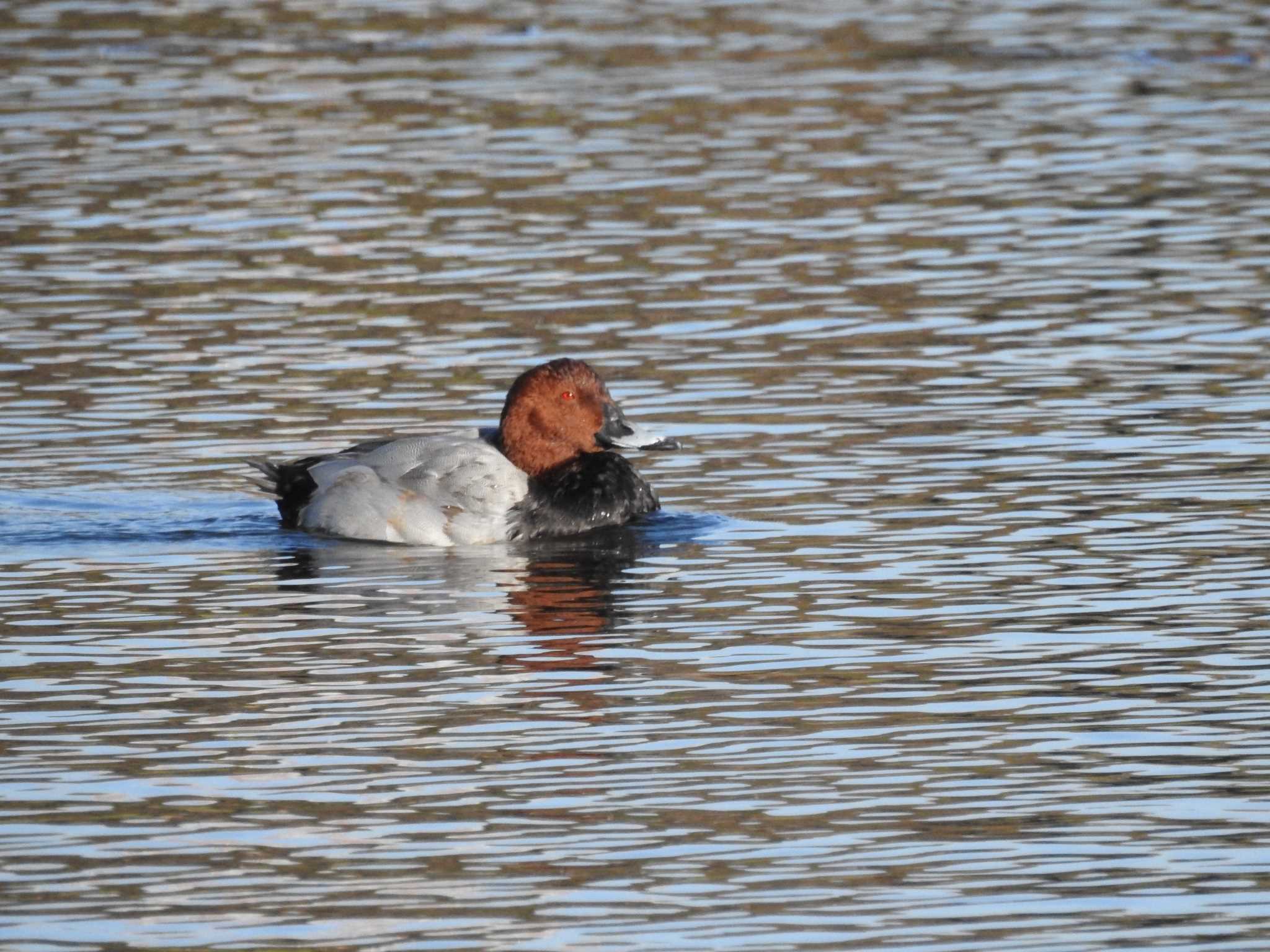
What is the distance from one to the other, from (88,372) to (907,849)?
8.83m

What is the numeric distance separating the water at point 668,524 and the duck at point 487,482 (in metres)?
0.23

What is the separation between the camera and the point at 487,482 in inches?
472

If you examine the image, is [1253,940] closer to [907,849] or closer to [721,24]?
[907,849]

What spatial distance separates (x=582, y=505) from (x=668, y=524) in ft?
1.46

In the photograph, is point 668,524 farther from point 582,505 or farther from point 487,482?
point 487,482

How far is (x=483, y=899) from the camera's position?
6750 mm

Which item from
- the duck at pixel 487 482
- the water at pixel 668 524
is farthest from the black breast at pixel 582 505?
the water at pixel 668 524

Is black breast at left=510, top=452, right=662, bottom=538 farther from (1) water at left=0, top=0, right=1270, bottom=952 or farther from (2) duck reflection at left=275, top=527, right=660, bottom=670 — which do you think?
(1) water at left=0, top=0, right=1270, bottom=952

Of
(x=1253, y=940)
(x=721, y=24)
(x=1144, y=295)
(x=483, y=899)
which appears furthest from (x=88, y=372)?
(x=721, y=24)

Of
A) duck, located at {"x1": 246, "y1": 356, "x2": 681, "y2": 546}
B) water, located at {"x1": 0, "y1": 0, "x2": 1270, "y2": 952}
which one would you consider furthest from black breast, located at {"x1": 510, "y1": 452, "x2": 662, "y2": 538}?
water, located at {"x1": 0, "y1": 0, "x2": 1270, "y2": 952}

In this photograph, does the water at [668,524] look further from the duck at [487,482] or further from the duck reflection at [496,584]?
the duck at [487,482]

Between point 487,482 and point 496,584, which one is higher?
point 487,482

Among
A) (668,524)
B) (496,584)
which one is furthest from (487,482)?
(496,584)

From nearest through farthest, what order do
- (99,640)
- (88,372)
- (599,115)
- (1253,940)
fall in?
(1253,940) < (99,640) < (88,372) < (599,115)
